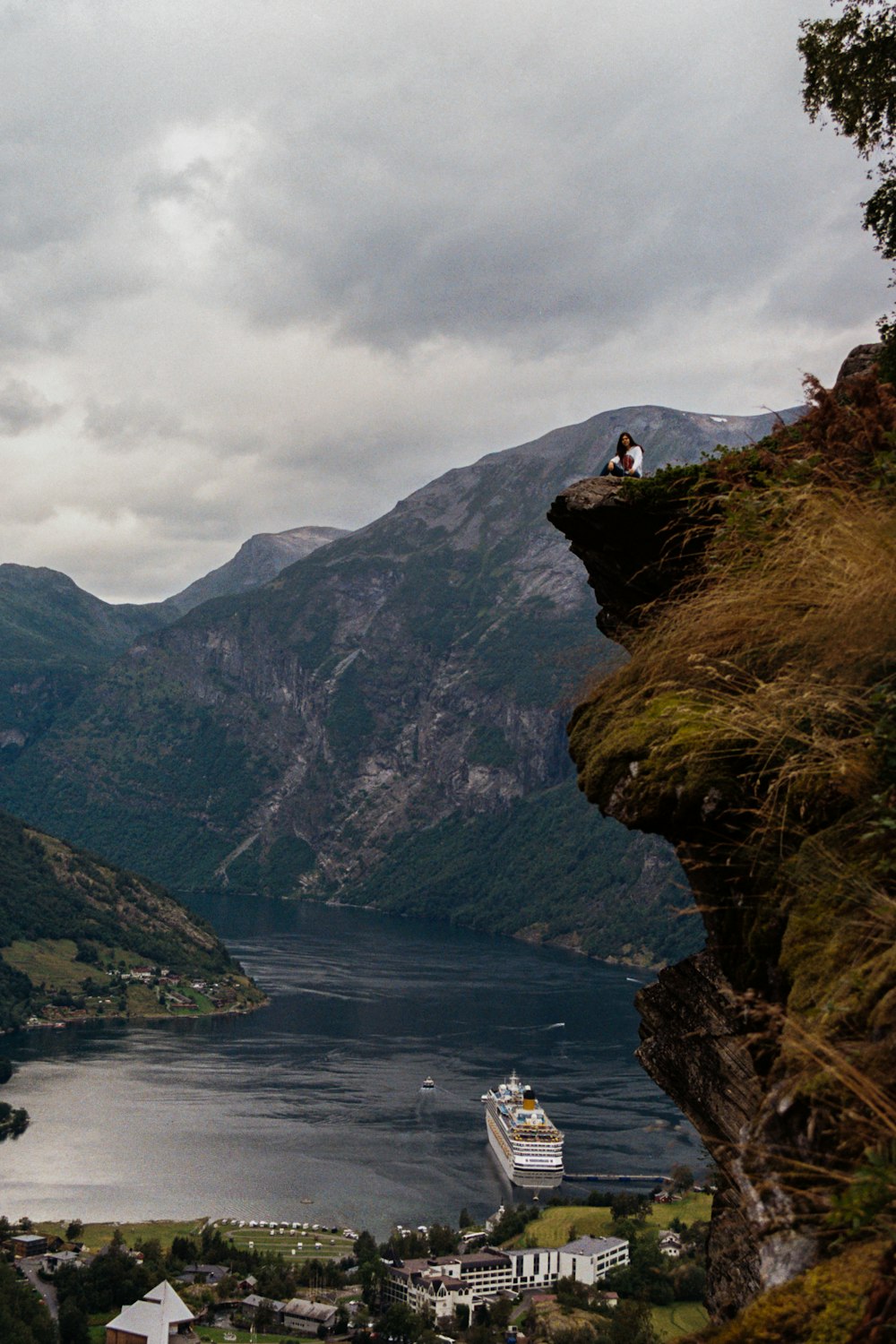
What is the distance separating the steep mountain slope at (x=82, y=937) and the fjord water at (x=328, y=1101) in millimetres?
6962

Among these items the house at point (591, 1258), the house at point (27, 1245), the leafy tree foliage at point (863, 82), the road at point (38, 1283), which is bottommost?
the house at point (591, 1258)

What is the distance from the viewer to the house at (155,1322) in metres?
40.6

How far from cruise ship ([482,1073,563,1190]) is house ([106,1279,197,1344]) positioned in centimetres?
2500

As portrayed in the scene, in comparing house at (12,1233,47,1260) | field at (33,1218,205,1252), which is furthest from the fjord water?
house at (12,1233,47,1260)

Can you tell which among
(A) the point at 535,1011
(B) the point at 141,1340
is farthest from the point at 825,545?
(A) the point at 535,1011

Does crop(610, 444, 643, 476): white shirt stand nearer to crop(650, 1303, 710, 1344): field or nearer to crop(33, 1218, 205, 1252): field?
crop(650, 1303, 710, 1344): field

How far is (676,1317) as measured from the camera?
4378cm

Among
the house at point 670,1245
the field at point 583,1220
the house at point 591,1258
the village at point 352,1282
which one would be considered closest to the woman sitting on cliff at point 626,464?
the village at point 352,1282

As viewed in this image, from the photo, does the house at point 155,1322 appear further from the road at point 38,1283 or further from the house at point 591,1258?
the house at point 591,1258

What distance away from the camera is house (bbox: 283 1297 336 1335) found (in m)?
44.6

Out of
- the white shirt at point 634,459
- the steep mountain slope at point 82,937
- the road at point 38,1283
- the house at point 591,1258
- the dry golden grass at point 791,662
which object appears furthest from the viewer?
the steep mountain slope at point 82,937

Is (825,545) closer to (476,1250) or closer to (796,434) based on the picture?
(796,434)

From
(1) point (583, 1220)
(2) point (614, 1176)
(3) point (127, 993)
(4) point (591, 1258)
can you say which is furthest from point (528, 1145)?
(3) point (127, 993)

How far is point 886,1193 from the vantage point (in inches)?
123
